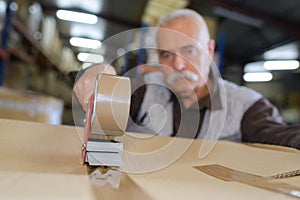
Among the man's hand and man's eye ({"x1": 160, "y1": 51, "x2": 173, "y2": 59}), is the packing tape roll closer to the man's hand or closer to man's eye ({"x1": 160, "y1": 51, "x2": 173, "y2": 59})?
the man's hand

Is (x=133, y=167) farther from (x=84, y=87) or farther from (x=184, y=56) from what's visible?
(x=184, y=56)

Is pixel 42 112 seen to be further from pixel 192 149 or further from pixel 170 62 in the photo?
pixel 192 149

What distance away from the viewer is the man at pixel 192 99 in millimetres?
964

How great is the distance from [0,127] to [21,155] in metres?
0.20

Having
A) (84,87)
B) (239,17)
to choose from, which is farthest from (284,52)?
(84,87)

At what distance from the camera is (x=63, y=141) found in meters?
0.53

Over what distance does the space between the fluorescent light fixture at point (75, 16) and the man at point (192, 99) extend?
5737 millimetres

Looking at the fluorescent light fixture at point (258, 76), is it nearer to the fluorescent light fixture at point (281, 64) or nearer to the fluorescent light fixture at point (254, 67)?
the fluorescent light fixture at point (254, 67)

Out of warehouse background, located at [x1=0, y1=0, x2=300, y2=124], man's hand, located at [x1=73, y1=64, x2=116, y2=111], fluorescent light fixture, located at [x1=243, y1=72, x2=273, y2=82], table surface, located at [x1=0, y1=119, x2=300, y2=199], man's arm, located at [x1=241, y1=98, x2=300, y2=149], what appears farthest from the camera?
fluorescent light fixture, located at [x1=243, y1=72, x2=273, y2=82]

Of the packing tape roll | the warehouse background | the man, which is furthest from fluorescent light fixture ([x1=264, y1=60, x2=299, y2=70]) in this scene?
the packing tape roll

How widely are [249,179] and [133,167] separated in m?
0.14

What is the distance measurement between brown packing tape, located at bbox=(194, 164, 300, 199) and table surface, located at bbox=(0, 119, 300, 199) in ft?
0.04

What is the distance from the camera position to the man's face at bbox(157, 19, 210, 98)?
104cm

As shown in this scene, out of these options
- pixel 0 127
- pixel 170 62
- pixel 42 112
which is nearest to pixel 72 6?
pixel 42 112
